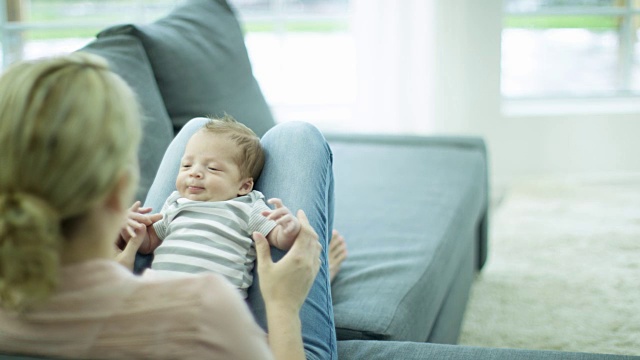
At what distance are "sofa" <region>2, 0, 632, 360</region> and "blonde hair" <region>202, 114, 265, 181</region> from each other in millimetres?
364

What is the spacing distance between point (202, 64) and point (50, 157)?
1490 mm

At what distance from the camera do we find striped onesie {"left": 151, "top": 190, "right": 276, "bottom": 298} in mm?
1394

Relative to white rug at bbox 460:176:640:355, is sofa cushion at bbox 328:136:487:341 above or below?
above

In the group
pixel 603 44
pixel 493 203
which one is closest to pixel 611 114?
pixel 603 44

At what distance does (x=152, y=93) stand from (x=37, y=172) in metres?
1.30

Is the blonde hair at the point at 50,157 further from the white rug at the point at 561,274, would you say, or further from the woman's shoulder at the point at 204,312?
the white rug at the point at 561,274

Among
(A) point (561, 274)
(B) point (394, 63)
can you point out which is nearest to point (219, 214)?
(A) point (561, 274)

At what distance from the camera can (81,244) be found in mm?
914

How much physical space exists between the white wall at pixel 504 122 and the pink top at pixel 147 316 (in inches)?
127

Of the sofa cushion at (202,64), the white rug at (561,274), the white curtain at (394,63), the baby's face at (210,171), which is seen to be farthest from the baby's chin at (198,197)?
the white curtain at (394,63)

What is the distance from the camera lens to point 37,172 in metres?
0.84

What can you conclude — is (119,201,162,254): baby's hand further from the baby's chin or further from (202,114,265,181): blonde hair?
(202,114,265,181): blonde hair

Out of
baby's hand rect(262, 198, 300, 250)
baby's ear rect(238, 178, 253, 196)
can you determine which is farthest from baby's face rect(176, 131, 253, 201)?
baby's hand rect(262, 198, 300, 250)

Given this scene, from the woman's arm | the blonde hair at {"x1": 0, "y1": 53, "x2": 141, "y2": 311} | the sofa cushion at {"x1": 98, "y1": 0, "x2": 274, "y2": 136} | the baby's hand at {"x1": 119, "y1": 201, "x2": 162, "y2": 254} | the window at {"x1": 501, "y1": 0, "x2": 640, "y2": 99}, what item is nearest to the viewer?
the blonde hair at {"x1": 0, "y1": 53, "x2": 141, "y2": 311}
